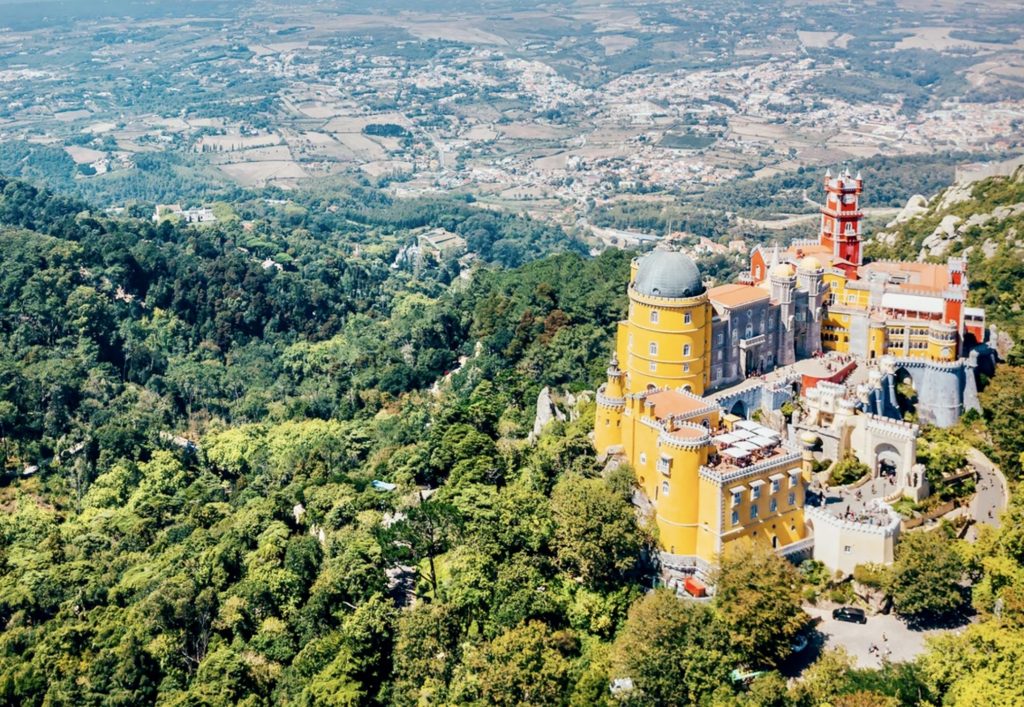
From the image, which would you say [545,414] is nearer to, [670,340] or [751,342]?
[670,340]

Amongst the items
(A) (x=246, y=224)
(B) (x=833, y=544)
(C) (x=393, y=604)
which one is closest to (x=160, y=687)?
(C) (x=393, y=604)

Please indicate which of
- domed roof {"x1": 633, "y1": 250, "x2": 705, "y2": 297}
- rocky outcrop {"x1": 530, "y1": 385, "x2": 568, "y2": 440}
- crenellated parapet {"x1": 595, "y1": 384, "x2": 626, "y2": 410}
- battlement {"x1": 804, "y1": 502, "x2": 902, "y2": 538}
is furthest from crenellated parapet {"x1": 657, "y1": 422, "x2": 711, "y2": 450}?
rocky outcrop {"x1": 530, "y1": 385, "x2": 568, "y2": 440}

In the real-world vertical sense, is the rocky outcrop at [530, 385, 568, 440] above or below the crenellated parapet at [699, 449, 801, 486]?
below

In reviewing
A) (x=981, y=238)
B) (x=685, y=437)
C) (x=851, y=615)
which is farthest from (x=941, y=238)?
(x=851, y=615)

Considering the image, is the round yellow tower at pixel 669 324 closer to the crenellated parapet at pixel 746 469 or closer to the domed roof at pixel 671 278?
the domed roof at pixel 671 278

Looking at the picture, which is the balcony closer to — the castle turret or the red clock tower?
the castle turret

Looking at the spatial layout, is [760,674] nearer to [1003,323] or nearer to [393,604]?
[393,604]

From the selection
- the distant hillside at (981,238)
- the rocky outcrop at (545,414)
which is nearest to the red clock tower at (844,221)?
the distant hillside at (981,238)
